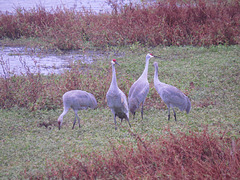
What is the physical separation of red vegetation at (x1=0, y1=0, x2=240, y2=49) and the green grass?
2381mm

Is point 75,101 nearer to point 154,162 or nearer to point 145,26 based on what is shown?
point 154,162

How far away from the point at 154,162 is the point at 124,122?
8.33 feet

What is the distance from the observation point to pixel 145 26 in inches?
489

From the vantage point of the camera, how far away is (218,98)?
7.11 m

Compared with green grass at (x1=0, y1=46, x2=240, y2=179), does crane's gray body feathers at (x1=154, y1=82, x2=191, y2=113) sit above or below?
above

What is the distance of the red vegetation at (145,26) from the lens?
38.9 ft

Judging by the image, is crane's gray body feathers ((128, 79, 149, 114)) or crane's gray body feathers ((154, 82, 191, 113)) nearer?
crane's gray body feathers ((154, 82, 191, 113))

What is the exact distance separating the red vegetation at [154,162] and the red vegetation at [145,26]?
7950 millimetres

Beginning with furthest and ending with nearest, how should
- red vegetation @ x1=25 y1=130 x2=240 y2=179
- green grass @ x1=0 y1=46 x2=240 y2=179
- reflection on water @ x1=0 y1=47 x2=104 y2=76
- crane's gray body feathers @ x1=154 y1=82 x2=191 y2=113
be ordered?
reflection on water @ x1=0 y1=47 x2=104 y2=76, crane's gray body feathers @ x1=154 y1=82 x2=191 y2=113, green grass @ x1=0 y1=46 x2=240 y2=179, red vegetation @ x1=25 y1=130 x2=240 y2=179

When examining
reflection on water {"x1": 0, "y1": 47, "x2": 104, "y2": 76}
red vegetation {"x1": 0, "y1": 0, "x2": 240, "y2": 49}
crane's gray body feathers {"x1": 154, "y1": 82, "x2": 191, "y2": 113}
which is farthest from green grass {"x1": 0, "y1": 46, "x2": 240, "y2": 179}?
red vegetation {"x1": 0, "y1": 0, "x2": 240, "y2": 49}

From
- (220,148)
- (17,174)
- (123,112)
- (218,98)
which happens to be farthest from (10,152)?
(218,98)

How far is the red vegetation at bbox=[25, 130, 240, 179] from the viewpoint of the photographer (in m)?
3.73

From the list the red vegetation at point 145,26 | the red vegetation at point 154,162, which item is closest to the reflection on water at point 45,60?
the red vegetation at point 145,26

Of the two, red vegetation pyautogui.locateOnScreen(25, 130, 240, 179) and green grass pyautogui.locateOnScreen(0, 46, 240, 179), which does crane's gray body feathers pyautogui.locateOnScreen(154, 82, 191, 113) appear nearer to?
green grass pyautogui.locateOnScreen(0, 46, 240, 179)
